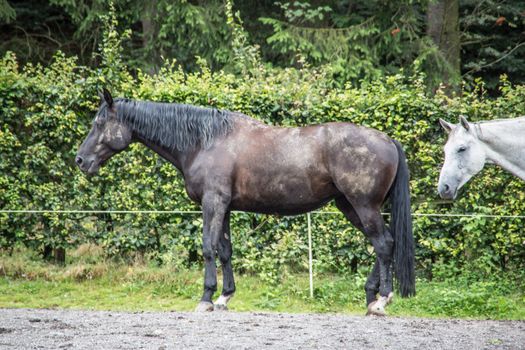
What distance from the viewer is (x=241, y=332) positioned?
6344 mm

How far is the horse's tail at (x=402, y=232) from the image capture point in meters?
7.64

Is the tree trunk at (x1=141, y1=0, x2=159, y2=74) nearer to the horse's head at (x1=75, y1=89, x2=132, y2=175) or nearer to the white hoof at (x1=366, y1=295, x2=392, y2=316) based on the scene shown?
the horse's head at (x1=75, y1=89, x2=132, y2=175)

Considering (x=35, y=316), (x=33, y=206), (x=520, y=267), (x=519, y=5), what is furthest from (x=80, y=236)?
(x=519, y=5)

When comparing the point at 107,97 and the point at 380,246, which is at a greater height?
the point at 107,97

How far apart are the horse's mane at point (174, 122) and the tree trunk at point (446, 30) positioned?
308 inches

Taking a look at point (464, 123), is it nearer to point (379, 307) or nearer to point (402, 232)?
point (402, 232)

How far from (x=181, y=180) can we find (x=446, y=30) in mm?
7762

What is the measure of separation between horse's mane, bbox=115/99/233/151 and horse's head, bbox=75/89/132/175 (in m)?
0.09

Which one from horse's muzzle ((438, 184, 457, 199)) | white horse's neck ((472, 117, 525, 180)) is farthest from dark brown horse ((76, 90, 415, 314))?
white horse's neck ((472, 117, 525, 180))

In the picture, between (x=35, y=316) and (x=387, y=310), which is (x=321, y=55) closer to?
(x=387, y=310)

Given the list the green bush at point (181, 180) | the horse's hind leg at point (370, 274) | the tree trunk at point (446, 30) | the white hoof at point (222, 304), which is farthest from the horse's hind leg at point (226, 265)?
the tree trunk at point (446, 30)

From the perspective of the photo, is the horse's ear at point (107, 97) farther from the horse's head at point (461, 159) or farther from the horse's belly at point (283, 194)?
the horse's head at point (461, 159)

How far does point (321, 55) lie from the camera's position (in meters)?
14.5

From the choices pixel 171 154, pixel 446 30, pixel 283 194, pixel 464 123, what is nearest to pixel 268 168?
pixel 283 194
